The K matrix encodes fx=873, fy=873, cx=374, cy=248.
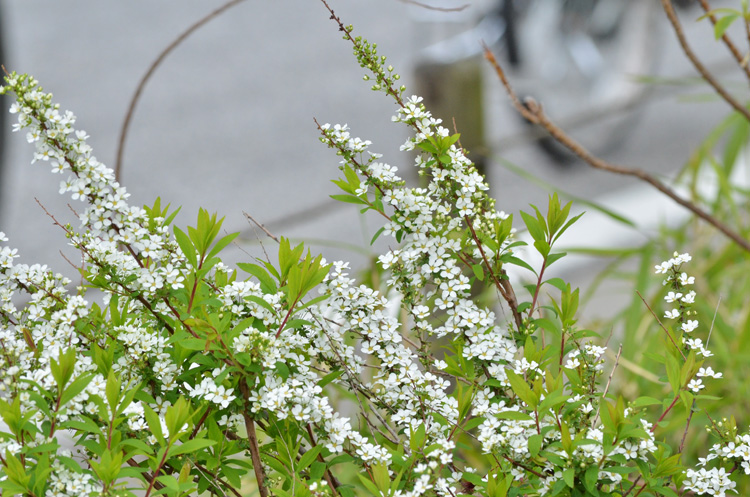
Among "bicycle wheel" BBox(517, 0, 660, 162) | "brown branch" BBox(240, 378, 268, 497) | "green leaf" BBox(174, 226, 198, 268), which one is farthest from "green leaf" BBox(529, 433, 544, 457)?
"bicycle wheel" BBox(517, 0, 660, 162)

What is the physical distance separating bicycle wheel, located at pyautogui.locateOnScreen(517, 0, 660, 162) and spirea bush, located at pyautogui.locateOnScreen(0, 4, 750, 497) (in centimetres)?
410

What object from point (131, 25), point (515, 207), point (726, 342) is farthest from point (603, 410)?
point (131, 25)

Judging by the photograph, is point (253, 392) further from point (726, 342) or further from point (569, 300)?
point (726, 342)

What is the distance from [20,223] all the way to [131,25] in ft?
8.30

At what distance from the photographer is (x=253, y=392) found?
34.8 inches

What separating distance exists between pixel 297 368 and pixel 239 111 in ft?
16.6

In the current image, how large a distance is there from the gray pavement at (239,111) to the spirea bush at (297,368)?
9.56 ft

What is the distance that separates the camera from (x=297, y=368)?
94 cm

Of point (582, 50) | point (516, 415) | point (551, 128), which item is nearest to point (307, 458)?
point (516, 415)

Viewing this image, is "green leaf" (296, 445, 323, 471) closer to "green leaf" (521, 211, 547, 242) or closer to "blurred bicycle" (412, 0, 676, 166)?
"green leaf" (521, 211, 547, 242)

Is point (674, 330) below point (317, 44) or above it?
below

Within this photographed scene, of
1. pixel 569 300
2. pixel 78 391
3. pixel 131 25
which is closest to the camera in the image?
pixel 78 391

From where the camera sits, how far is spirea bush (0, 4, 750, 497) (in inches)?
32.5

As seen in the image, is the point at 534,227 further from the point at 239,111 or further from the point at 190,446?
the point at 239,111
